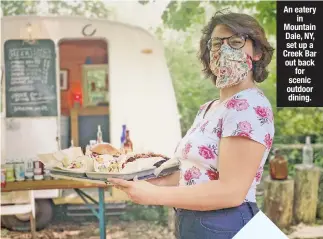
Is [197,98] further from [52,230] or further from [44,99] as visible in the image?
[52,230]

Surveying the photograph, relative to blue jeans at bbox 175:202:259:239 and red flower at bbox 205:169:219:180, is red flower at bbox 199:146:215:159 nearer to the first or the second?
red flower at bbox 205:169:219:180

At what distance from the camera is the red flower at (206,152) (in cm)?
136

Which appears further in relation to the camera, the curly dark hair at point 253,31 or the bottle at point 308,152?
the bottle at point 308,152

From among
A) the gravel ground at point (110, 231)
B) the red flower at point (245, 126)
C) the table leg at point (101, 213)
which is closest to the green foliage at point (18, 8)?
the table leg at point (101, 213)

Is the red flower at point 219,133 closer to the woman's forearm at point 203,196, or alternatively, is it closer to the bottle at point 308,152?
the woman's forearm at point 203,196

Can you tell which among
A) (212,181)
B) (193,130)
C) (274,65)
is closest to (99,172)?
(193,130)

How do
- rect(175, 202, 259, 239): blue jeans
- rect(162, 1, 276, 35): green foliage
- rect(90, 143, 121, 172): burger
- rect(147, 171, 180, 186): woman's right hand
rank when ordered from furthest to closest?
rect(162, 1, 276, 35): green foliage, rect(90, 143, 121, 172): burger, rect(147, 171, 180, 186): woman's right hand, rect(175, 202, 259, 239): blue jeans

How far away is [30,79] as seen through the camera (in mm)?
3023

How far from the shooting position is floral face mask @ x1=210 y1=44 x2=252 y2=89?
1436 mm

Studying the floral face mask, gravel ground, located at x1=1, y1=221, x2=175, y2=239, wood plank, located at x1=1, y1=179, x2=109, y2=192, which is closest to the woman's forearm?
the floral face mask

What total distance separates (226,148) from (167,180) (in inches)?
17.5

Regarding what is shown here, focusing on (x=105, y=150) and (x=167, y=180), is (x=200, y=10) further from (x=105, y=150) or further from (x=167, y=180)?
(x=167, y=180)

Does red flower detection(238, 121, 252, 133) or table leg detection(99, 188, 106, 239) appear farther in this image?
table leg detection(99, 188, 106, 239)

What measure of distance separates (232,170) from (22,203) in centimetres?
207
